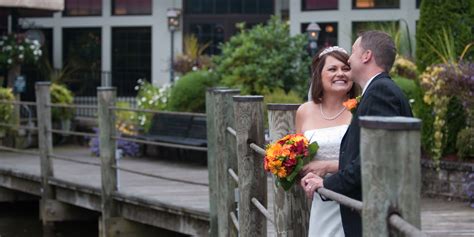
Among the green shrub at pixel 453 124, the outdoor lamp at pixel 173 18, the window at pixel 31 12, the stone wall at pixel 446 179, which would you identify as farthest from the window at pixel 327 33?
the stone wall at pixel 446 179

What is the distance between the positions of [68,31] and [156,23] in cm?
199

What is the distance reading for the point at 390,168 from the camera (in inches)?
102

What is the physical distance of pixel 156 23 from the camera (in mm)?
21656

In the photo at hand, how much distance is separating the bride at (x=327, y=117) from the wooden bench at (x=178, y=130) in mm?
8969

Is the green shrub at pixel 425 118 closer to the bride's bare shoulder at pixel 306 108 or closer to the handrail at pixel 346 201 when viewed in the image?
the bride's bare shoulder at pixel 306 108

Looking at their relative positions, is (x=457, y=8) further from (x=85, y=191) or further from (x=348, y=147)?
(x=348, y=147)

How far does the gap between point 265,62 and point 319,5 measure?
202 inches

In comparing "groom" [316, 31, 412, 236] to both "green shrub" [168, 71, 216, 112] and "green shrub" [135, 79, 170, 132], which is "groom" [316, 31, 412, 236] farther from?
"green shrub" [135, 79, 170, 132]

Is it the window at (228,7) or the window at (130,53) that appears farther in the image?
the window at (130,53)

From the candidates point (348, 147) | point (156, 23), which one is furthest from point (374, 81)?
point (156, 23)

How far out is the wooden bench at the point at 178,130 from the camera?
46.6 feet

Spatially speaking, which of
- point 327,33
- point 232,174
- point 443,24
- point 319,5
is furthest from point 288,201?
point 319,5

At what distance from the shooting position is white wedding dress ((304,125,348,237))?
175 inches

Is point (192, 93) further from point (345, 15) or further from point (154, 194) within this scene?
point (154, 194)
